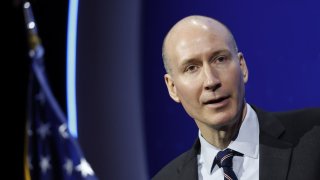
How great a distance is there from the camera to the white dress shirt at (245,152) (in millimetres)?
1413

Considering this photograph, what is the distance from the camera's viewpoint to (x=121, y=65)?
193 centimetres

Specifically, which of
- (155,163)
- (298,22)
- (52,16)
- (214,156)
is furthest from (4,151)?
(298,22)

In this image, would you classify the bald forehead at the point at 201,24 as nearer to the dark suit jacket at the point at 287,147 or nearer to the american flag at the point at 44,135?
the dark suit jacket at the point at 287,147

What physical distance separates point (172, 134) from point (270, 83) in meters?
0.39

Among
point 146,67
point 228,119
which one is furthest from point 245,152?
point 146,67

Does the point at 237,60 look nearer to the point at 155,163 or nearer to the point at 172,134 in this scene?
the point at 172,134

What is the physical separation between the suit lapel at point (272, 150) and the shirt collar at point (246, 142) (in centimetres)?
2

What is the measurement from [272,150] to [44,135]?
150 centimetres

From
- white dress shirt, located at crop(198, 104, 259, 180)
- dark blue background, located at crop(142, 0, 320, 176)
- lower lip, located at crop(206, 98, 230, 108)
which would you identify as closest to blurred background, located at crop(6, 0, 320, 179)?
dark blue background, located at crop(142, 0, 320, 176)

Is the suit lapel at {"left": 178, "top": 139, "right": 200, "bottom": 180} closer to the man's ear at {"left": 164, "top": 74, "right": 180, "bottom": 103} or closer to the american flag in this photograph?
the man's ear at {"left": 164, "top": 74, "right": 180, "bottom": 103}

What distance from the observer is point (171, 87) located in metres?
1.56

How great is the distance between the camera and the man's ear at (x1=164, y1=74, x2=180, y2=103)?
1.53 m

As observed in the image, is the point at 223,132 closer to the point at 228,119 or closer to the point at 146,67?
the point at 228,119

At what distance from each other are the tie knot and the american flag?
90cm
